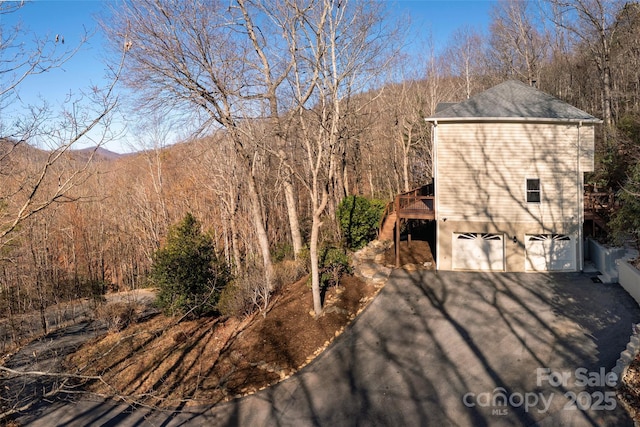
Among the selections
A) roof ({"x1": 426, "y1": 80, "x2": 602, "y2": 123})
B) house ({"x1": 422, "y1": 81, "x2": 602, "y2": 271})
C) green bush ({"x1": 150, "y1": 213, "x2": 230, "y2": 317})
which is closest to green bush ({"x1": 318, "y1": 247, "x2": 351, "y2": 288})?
house ({"x1": 422, "y1": 81, "x2": 602, "y2": 271})

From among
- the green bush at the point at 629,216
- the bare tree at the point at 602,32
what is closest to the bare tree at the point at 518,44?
the bare tree at the point at 602,32

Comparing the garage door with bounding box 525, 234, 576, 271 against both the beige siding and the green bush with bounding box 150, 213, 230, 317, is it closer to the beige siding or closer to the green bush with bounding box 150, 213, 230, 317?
the beige siding

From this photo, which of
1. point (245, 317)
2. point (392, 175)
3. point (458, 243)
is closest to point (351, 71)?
point (458, 243)

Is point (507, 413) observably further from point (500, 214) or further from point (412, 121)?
point (412, 121)

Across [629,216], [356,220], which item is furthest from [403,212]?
[629,216]

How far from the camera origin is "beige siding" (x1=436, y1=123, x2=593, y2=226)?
14742 mm

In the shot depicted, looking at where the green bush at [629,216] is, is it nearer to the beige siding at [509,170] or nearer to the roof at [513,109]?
the beige siding at [509,170]

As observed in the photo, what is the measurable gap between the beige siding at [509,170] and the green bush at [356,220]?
3.35 m

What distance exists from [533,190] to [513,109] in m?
3.07

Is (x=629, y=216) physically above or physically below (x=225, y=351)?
above

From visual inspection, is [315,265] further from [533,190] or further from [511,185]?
→ [533,190]

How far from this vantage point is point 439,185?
15430 mm

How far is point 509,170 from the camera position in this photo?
15023 millimetres

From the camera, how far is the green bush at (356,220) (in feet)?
57.3
